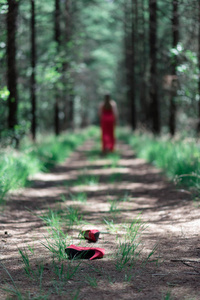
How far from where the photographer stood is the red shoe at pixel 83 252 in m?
3.31

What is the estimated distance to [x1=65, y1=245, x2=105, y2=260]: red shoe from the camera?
3314 mm

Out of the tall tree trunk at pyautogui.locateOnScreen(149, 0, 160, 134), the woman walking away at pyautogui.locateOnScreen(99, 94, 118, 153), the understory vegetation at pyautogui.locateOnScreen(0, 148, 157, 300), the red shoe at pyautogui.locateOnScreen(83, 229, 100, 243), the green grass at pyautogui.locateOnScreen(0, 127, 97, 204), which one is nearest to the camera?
the understory vegetation at pyautogui.locateOnScreen(0, 148, 157, 300)

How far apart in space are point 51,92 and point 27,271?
423 inches

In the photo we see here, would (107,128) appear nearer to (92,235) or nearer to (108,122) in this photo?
(108,122)

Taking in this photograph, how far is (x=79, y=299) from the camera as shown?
8.38 feet

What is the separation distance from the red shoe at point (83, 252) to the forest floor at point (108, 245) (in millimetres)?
57

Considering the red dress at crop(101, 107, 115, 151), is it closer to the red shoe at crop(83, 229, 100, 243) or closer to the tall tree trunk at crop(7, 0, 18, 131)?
the tall tree trunk at crop(7, 0, 18, 131)

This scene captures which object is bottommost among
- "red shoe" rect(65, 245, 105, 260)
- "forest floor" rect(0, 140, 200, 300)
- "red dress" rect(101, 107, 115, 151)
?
"forest floor" rect(0, 140, 200, 300)

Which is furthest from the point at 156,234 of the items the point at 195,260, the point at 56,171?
the point at 56,171

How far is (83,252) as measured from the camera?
3357 millimetres

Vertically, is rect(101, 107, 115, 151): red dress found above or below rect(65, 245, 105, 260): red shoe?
above

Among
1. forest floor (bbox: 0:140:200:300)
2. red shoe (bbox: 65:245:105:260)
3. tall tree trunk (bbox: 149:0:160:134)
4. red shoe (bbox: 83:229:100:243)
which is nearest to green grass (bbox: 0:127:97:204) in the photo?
forest floor (bbox: 0:140:200:300)

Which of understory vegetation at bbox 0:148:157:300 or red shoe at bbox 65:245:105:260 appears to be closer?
understory vegetation at bbox 0:148:157:300

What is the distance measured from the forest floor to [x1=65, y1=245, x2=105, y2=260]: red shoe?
0.19 feet
